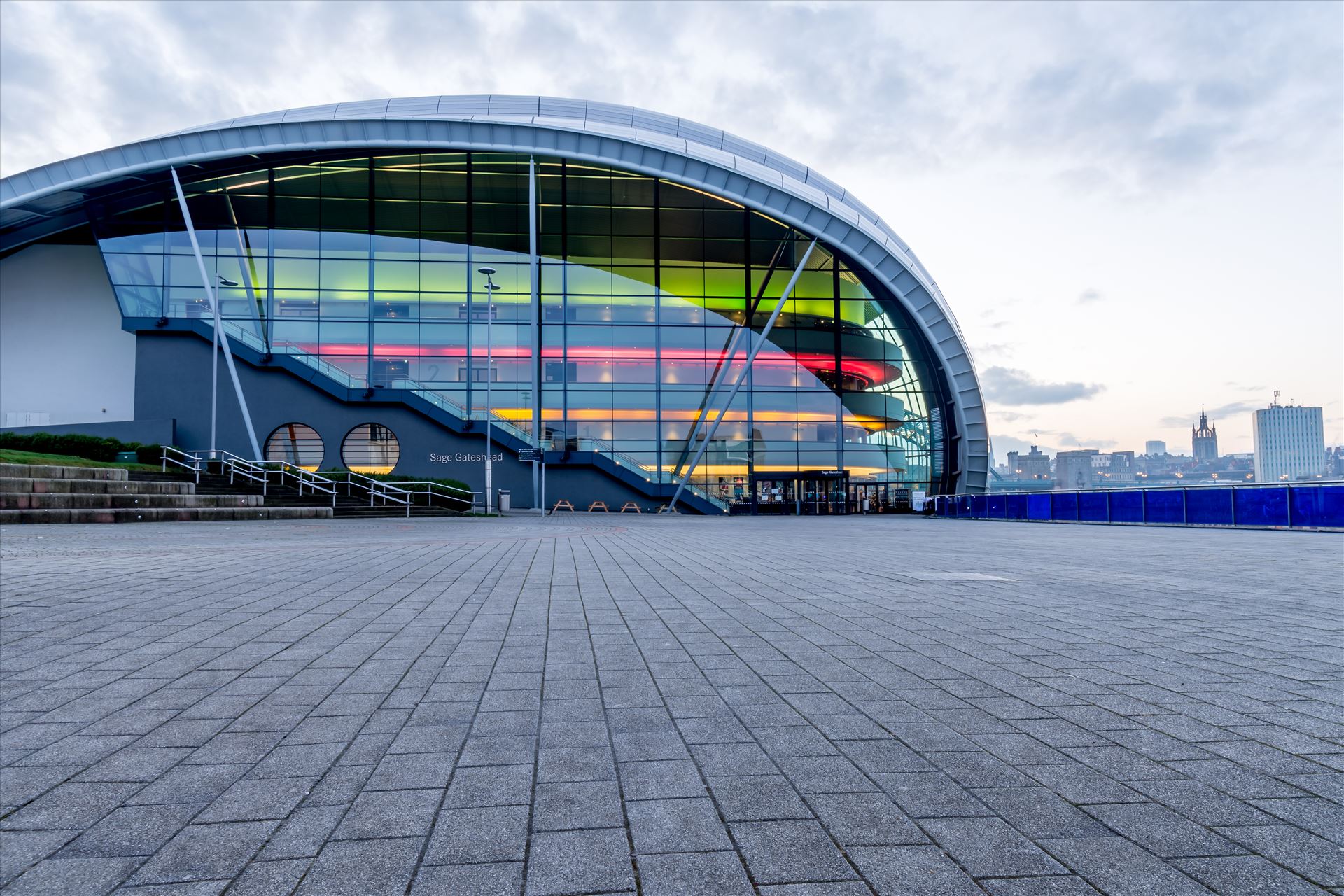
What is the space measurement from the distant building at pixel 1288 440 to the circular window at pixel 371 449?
196 metres

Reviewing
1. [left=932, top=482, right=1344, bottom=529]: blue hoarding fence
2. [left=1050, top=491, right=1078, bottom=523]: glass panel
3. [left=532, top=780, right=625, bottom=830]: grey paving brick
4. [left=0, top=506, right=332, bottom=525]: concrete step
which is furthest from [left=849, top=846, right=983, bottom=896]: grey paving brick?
[left=1050, top=491, right=1078, bottom=523]: glass panel

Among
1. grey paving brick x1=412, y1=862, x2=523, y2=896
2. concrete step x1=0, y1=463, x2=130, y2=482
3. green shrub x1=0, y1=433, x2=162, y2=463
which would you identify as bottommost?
grey paving brick x1=412, y1=862, x2=523, y2=896

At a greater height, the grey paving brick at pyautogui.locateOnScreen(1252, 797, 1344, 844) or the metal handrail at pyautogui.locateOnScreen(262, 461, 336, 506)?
the metal handrail at pyautogui.locateOnScreen(262, 461, 336, 506)

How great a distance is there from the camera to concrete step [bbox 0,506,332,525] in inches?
729

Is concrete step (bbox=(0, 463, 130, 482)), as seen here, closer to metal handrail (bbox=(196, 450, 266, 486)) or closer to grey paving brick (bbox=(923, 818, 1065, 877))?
metal handrail (bbox=(196, 450, 266, 486))

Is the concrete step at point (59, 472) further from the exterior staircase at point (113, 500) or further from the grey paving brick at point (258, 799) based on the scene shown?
the grey paving brick at point (258, 799)

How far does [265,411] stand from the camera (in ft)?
129

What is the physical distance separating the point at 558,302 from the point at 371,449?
11876 mm

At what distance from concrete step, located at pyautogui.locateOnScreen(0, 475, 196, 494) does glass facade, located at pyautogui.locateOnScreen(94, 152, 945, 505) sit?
15656 millimetres

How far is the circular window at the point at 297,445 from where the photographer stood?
130 ft

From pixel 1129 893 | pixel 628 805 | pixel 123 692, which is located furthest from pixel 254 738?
pixel 1129 893

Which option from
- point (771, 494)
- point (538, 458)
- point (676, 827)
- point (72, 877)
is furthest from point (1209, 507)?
point (72, 877)

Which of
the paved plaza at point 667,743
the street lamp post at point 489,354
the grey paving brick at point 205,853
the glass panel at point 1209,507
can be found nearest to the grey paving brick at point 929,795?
the paved plaza at point 667,743

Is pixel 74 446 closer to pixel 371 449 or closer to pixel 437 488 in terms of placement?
pixel 371 449
